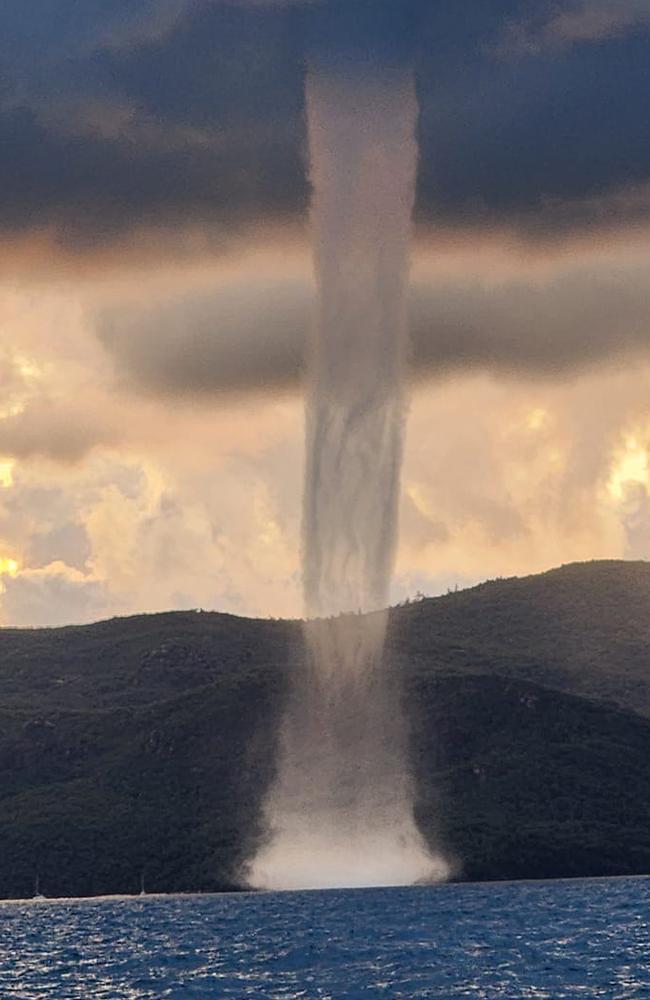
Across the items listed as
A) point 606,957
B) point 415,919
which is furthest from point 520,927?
point 606,957

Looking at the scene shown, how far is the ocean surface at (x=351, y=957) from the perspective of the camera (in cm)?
12069

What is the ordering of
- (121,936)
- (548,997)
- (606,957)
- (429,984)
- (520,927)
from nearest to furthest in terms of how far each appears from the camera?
(548,997) → (429,984) → (606,957) → (520,927) → (121,936)

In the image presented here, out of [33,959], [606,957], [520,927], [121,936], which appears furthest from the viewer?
[121,936]

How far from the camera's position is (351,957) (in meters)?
142

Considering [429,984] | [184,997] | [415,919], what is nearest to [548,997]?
[429,984]

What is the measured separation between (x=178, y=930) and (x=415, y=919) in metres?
21.6

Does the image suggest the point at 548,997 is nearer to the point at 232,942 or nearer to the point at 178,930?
the point at 232,942

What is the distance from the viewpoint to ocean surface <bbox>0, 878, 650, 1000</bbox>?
12069cm

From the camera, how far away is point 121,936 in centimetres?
18100

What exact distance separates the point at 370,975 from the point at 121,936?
5822 cm

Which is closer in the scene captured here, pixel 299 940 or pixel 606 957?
pixel 606 957

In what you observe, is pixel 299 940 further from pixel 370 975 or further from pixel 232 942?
pixel 370 975

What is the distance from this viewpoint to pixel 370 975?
127 metres

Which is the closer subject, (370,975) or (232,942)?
(370,975)
